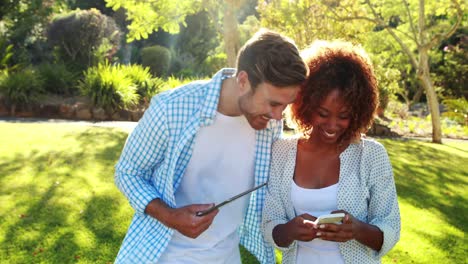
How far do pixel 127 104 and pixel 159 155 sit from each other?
36.3 ft

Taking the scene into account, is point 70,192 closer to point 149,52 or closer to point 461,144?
point 461,144

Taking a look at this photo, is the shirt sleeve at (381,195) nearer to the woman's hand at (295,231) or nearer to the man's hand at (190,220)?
the woman's hand at (295,231)

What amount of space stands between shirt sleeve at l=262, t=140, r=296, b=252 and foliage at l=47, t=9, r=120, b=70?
14.6 m

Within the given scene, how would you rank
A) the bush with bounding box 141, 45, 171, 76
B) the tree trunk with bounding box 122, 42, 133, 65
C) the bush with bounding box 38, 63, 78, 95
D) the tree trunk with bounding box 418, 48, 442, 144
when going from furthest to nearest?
the tree trunk with bounding box 122, 42, 133, 65 < the bush with bounding box 141, 45, 171, 76 < the bush with bounding box 38, 63, 78, 95 < the tree trunk with bounding box 418, 48, 442, 144

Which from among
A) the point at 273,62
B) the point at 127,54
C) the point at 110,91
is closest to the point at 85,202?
the point at 273,62

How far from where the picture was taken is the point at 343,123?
230 centimetres

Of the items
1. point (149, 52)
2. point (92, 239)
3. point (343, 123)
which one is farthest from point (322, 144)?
point (149, 52)

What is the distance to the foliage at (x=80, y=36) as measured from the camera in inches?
640

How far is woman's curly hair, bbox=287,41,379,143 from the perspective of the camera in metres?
2.28

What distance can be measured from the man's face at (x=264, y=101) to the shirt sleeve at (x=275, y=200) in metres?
0.26

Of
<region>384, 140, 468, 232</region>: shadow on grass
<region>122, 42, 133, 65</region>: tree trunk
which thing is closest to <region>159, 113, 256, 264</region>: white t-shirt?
<region>384, 140, 468, 232</region>: shadow on grass

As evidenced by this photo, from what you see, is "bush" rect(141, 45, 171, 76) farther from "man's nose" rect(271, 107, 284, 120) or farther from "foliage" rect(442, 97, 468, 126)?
"man's nose" rect(271, 107, 284, 120)

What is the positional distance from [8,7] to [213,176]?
770 inches

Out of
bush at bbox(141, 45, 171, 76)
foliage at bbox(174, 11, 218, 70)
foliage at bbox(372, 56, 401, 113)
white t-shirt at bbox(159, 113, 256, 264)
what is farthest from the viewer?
foliage at bbox(174, 11, 218, 70)
